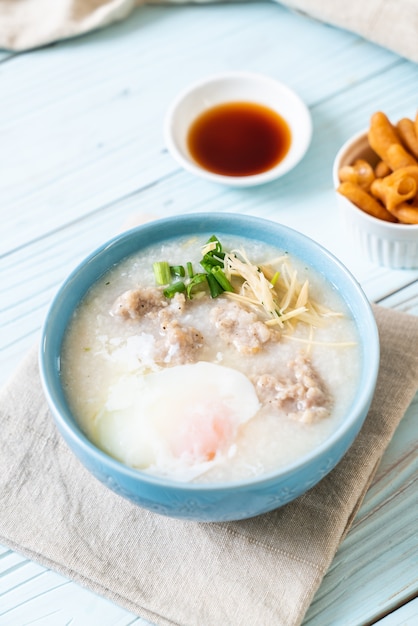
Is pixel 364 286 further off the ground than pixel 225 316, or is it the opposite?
pixel 225 316

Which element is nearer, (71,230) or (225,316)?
(225,316)

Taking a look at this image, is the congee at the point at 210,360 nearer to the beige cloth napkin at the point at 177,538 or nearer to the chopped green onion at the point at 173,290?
the chopped green onion at the point at 173,290

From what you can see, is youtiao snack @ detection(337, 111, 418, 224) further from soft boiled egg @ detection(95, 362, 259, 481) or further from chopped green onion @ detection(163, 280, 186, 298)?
soft boiled egg @ detection(95, 362, 259, 481)

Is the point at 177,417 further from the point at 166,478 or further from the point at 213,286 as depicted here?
the point at 213,286

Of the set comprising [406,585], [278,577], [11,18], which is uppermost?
[11,18]

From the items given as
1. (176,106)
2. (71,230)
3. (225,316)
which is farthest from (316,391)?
(176,106)

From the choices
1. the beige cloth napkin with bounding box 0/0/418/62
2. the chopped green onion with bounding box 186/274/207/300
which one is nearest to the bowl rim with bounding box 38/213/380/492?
the chopped green onion with bounding box 186/274/207/300

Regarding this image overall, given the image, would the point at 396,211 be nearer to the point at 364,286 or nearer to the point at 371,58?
the point at 364,286
